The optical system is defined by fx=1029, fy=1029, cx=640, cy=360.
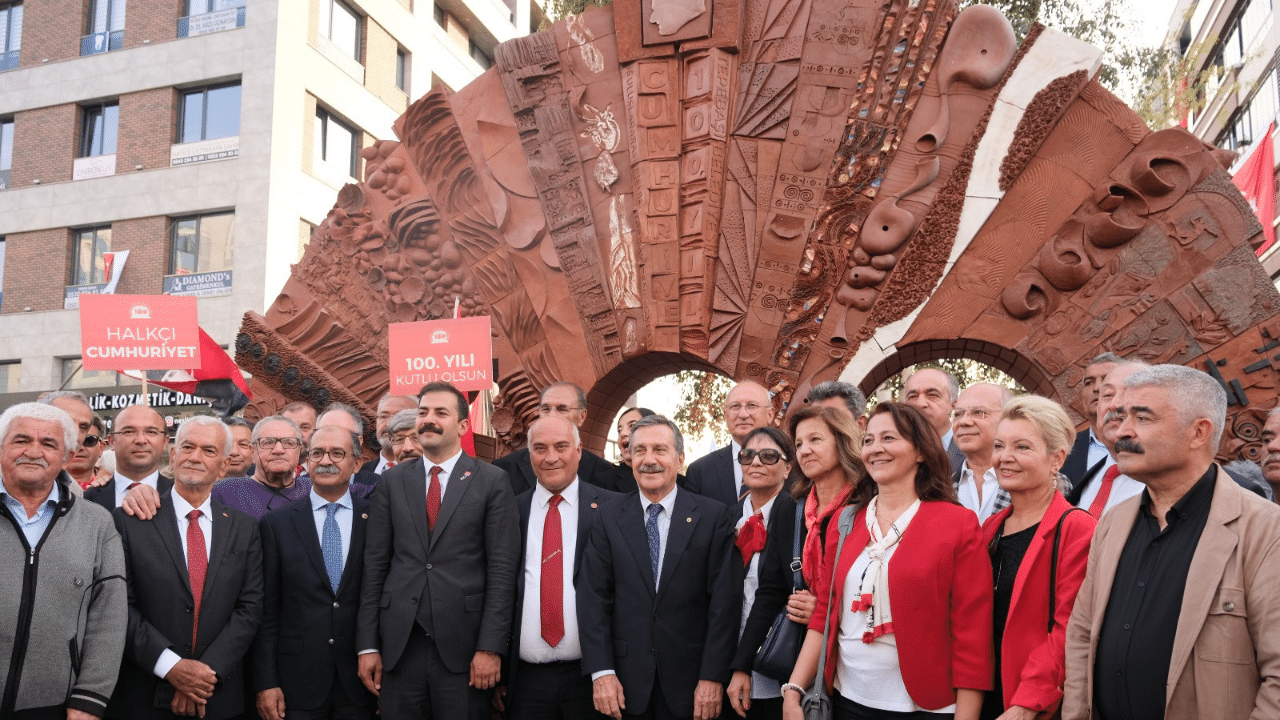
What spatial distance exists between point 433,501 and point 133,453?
60.0 inches

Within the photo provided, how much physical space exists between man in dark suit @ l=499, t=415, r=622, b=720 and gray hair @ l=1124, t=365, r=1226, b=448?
2338 millimetres

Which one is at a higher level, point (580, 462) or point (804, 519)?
point (580, 462)

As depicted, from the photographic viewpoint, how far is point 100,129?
18.6 metres

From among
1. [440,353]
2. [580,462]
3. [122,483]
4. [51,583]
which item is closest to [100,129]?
[440,353]

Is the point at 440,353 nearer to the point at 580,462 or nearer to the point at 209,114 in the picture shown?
the point at 580,462

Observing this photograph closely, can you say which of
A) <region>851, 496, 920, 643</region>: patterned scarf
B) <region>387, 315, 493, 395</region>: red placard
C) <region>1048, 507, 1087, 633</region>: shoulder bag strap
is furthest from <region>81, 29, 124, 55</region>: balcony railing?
<region>1048, 507, 1087, 633</region>: shoulder bag strap

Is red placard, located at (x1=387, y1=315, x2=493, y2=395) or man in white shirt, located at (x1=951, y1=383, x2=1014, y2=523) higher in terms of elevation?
red placard, located at (x1=387, y1=315, x2=493, y2=395)

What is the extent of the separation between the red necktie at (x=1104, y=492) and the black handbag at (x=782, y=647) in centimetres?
119

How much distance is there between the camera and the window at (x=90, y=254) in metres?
18.2

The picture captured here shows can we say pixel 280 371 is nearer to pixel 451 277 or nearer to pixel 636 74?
pixel 451 277

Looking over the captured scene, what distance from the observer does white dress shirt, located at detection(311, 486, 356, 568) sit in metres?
4.74

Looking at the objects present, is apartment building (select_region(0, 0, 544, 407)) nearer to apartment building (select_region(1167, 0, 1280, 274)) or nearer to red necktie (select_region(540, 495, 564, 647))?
apartment building (select_region(1167, 0, 1280, 274))

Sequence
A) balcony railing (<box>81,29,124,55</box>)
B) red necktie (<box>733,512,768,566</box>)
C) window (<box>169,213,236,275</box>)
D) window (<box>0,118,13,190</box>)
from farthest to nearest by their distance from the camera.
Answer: window (<box>0,118,13,190</box>)
balcony railing (<box>81,29,124,55</box>)
window (<box>169,213,236,275</box>)
red necktie (<box>733,512,768,566</box>)

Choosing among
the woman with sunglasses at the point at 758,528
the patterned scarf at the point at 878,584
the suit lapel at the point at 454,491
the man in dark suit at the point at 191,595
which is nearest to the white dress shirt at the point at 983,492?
the woman with sunglasses at the point at 758,528
